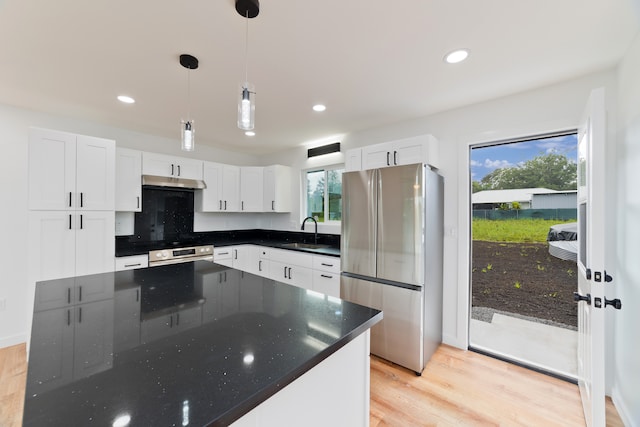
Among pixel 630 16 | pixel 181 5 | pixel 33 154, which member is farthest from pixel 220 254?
pixel 630 16

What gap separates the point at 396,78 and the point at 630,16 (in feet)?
4.18

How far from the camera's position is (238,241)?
14.8 ft

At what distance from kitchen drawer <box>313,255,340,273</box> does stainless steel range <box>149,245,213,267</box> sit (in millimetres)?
1513

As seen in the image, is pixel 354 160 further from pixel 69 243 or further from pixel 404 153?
pixel 69 243

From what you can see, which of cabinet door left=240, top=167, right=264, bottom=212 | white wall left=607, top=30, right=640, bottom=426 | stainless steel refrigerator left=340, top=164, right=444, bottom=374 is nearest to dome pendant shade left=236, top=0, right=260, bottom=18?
stainless steel refrigerator left=340, top=164, right=444, bottom=374

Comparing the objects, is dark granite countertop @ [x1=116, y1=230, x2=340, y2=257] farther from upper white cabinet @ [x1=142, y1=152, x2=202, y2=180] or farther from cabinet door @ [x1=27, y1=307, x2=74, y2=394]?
cabinet door @ [x1=27, y1=307, x2=74, y2=394]

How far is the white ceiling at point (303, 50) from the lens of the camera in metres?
1.45

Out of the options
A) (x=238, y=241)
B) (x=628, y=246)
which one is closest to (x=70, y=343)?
(x=628, y=246)

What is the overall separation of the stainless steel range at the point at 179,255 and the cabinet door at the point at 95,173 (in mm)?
709

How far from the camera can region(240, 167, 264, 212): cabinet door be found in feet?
14.5

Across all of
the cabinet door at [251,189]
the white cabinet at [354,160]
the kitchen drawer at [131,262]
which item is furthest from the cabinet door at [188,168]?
the white cabinet at [354,160]

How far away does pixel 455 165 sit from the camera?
2.75 meters

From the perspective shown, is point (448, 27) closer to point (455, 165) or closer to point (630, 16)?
point (630, 16)

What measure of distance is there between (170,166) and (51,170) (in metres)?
1.20
